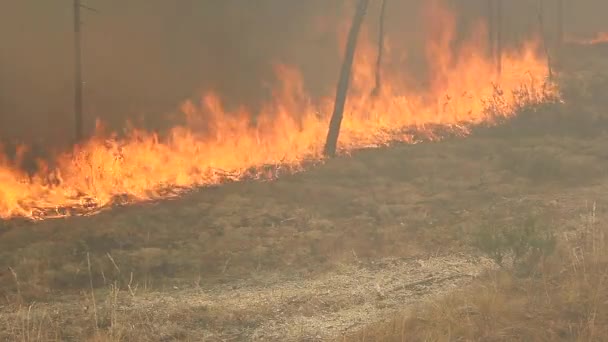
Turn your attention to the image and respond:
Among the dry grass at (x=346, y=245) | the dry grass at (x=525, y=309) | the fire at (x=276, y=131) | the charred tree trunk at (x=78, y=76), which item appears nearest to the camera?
the dry grass at (x=525, y=309)

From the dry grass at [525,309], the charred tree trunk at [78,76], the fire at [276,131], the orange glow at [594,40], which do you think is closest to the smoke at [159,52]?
the fire at [276,131]

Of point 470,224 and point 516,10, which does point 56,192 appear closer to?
point 470,224

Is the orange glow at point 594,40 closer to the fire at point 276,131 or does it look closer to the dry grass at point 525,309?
the fire at point 276,131

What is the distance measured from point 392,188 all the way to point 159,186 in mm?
5960

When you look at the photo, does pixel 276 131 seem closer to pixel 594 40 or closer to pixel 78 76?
pixel 78 76

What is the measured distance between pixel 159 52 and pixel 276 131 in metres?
5.32

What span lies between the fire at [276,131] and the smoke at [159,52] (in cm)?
98

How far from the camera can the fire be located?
1537 cm

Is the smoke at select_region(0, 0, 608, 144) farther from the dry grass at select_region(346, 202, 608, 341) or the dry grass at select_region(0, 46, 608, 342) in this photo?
the dry grass at select_region(346, 202, 608, 341)

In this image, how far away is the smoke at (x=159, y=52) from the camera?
18.6m

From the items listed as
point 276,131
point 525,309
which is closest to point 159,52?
point 276,131

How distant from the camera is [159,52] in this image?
73.8ft

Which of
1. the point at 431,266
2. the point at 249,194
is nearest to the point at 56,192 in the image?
the point at 249,194

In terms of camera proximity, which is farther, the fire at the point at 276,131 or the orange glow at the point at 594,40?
the orange glow at the point at 594,40
